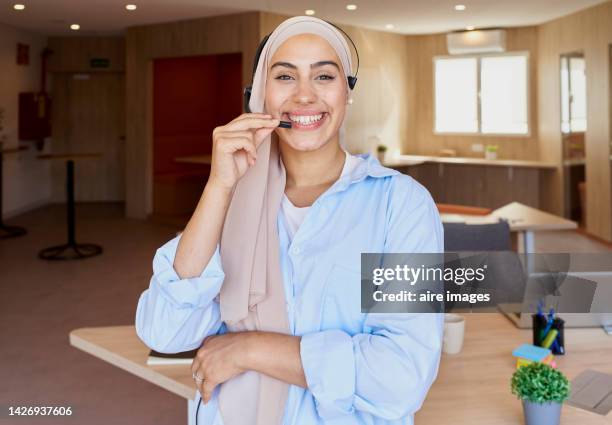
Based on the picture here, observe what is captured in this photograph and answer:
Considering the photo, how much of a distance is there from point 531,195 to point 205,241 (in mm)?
10212

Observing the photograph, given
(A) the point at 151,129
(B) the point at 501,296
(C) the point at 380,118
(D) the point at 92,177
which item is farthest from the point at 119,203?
(B) the point at 501,296

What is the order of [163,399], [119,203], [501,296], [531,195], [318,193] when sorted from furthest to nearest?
[119,203], [531,195], [163,399], [501,296], [318,193]

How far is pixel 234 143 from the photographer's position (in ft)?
3.89

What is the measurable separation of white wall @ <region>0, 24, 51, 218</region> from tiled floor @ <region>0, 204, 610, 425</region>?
78 centimetres

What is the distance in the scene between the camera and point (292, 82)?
1243 millimetres

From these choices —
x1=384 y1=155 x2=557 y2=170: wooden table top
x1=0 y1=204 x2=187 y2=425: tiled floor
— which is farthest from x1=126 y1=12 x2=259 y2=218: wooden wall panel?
x1=384 y1=155 x2=557 y2=170: wooden table top

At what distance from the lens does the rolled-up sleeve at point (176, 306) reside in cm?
121

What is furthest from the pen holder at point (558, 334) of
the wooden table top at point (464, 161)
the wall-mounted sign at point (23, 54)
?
the wall-mounted sign at point (23, 54)

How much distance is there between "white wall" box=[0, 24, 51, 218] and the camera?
11.4m

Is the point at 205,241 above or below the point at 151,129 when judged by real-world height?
below

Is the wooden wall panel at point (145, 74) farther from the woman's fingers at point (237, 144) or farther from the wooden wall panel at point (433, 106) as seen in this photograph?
the woman's fingers at point (237, 144)

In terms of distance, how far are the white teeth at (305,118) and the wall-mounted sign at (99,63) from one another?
13063 mm

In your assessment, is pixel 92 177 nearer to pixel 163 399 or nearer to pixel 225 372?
pixel 163 399

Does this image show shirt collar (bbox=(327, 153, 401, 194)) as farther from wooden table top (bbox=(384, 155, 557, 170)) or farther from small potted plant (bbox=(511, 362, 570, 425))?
wooden table top (bbox=(384, 155, 557, 170))
